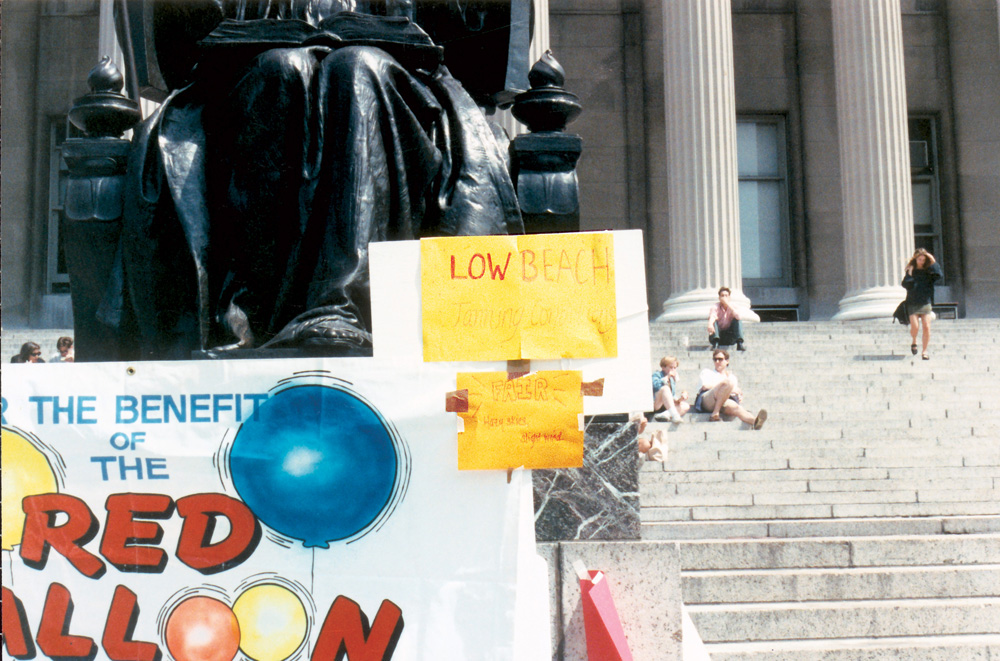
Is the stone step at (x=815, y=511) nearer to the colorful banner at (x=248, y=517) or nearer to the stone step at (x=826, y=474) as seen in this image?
the stone step at (x=826, y=474)

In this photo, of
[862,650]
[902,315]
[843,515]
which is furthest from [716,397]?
[902,315]

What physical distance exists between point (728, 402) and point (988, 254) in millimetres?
15785

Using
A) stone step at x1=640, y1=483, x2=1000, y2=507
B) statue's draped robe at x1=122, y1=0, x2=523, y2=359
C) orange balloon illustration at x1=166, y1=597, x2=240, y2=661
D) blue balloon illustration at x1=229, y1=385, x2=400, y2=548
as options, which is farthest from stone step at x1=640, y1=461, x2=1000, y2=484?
orange balloon illustration at x1=166, y1=597, x2=240, y2=661

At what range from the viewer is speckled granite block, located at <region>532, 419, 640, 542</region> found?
3.13 m

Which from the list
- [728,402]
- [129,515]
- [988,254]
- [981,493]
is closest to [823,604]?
[981,493]

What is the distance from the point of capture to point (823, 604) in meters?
6.13

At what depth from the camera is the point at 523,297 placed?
2.71 m

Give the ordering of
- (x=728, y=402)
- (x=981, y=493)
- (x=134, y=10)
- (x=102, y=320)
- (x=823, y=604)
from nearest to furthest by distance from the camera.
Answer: (x=102, y=320), (x=134, y=10), (x=823, y=604), (x=981, y=493), (x=728, y=402)

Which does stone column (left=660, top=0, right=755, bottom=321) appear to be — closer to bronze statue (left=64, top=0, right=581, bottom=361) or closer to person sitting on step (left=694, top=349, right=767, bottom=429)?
person sitting on step (left=694, top=349, right=767, bottom=429)

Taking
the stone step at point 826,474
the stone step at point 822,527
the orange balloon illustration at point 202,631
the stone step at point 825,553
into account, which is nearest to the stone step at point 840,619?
the stone step at point 825,553

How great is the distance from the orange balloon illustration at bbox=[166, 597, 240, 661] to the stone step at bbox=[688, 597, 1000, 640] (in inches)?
147

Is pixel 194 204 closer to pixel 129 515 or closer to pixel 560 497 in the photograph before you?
pixel 129 515

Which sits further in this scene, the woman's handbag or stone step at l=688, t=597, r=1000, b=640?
the woman's handbag

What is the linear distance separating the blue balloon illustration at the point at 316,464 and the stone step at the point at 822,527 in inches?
186
